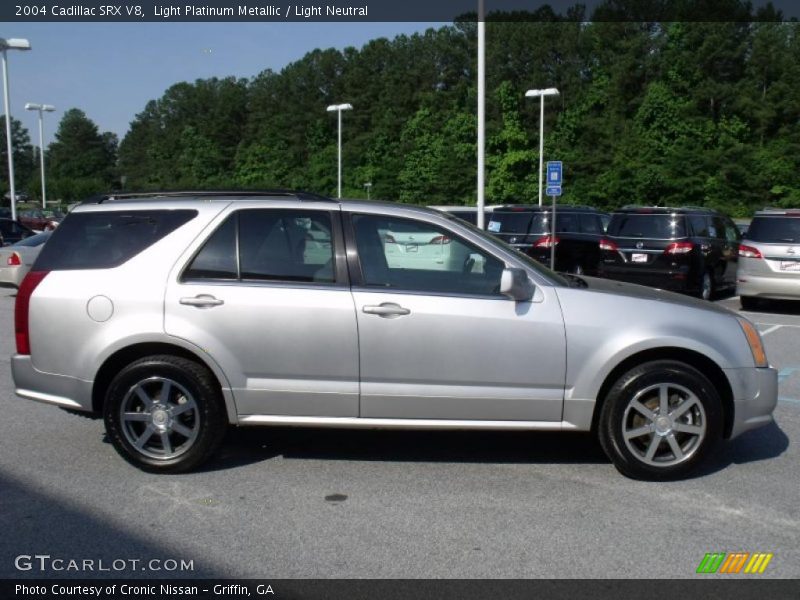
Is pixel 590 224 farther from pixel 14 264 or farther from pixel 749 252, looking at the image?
pixel 14 264

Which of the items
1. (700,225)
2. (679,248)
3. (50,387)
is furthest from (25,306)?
(700,225)

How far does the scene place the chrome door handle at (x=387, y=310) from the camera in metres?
5.36

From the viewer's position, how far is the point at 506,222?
62.7 feet

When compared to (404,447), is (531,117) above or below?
above

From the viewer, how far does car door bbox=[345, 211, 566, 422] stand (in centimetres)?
534

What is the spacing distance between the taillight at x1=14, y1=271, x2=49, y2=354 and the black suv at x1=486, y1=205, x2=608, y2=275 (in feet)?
44.7

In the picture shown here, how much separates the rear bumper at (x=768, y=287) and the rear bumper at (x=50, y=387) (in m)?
11.6

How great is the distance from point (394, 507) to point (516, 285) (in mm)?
1497

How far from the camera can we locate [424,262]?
563cm

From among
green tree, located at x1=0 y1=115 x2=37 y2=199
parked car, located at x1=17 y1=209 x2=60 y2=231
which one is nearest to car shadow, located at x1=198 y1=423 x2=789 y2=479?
parked car, located at x1=17 y1=209 x2=60 y2=231

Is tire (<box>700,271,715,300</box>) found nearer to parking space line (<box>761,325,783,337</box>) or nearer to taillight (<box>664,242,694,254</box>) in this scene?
taillight (<box>664,242,694,254</box>)

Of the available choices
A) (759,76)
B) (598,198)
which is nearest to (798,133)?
(759,76)

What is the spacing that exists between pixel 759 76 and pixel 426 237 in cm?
5973

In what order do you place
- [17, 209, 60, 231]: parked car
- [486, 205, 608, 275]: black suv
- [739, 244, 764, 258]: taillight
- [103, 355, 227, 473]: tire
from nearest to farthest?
[103, 355, 227, 473]: tire
[739, 244, 764, 258]: taillight
[486, 205, 608, 275]: black suv
[17, 209, 60, 231]: parked car
